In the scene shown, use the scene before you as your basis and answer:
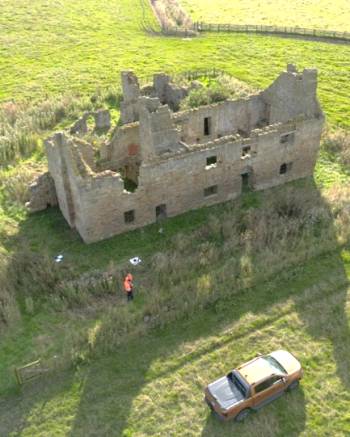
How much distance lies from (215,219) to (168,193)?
3.03 metres

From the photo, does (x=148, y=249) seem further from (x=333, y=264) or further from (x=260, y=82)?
(x=260, y=82)

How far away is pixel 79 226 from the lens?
26656 mm

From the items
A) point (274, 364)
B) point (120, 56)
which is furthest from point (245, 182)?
point (120, 56)

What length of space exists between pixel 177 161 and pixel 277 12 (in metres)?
57.1

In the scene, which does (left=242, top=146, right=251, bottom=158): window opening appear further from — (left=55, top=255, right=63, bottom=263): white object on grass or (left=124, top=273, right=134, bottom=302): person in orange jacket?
(left=55, top=255, right=63, bottom=263): white object on grass

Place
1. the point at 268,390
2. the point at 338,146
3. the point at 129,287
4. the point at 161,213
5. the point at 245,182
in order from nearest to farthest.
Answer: the point at 268,390 < the point at 129,287 < the point at 161,213 < the point at 245,182 < the point at 338,146

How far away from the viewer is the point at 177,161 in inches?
1034

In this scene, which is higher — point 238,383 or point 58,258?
point 58,258

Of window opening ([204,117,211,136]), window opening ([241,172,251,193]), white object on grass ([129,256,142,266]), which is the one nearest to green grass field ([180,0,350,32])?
window opening ([204,117,211,136])

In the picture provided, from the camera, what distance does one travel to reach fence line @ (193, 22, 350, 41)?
62.4 m

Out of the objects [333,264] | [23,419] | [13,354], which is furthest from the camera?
[333,264]

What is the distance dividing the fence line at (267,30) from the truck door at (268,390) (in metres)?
54.5

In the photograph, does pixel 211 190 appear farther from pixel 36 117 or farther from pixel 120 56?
pixel 120 56

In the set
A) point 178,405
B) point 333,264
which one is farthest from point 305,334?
point 178,405
